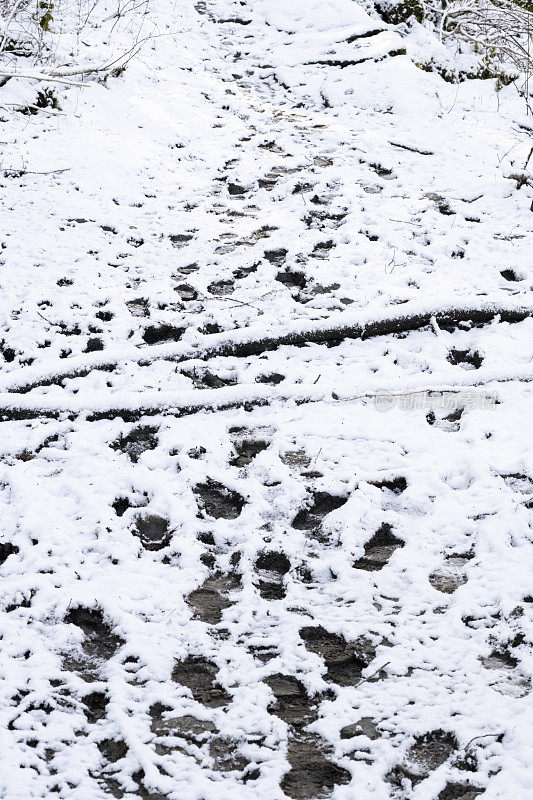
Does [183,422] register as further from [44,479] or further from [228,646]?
[228,646]

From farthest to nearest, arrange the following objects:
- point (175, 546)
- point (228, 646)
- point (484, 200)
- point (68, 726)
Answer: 1. point (484, 200)
2. point (175, 546)
3. point (228, 646)
4. point (68, 726)

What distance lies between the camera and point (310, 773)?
1764mm

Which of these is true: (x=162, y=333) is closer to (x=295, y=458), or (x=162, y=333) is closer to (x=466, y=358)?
(x=295, y=458)

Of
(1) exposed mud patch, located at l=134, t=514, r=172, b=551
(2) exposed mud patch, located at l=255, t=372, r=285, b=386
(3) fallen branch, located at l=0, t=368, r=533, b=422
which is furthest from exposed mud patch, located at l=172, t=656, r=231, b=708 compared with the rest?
(2) exposed mud patch, located at l=255, t=372, r=285, b=386

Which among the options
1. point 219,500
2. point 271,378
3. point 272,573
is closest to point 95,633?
point 272,573

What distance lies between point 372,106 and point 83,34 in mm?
3466

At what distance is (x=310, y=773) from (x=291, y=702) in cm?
23

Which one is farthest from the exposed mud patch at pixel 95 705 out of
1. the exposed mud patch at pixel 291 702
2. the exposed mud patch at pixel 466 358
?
the exposed mud patch at pixel 466 358

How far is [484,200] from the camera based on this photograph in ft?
16.6

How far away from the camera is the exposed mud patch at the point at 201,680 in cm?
197

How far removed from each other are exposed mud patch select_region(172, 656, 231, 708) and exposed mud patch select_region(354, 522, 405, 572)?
2.21 feet

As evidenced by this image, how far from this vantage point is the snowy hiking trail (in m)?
1.84

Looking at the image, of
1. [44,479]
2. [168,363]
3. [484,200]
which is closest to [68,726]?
[44,479]

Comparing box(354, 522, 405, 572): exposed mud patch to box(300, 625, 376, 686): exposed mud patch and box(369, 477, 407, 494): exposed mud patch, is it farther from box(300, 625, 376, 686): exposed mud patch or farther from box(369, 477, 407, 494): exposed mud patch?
box(300, 625, 376, 686): exposed mud patch
